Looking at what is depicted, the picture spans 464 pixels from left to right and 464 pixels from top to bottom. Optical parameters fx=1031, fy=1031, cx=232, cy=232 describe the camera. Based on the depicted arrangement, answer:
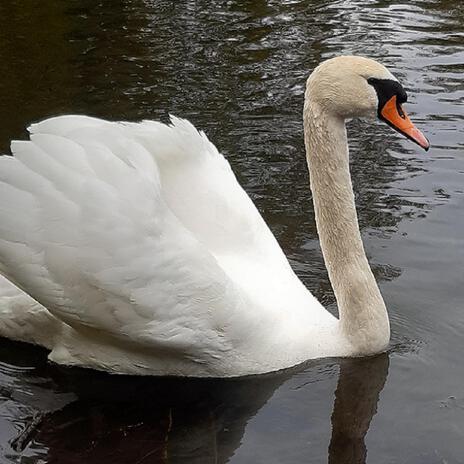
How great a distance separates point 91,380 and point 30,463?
0.73 metres

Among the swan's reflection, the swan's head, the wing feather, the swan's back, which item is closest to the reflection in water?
the swan's reflection

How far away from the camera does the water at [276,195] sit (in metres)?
4.77

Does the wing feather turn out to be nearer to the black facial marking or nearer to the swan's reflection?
the swan's reflection

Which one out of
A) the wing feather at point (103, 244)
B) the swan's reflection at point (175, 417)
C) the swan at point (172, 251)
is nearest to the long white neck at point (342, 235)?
the swan at point (172, 251)

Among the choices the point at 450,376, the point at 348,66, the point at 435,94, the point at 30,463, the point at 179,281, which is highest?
the point at 348,66

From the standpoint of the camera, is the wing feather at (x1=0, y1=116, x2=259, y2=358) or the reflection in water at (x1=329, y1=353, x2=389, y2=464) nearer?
the wing feather at (x1=0, y1=116, x2=259, y2=358)

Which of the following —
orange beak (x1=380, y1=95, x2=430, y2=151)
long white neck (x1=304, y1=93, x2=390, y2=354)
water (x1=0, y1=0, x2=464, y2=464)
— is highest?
orange beak (x1=380, y1=95, x2=430, y2=151)

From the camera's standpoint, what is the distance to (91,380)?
5191mm

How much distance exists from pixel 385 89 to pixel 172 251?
4.54 ft

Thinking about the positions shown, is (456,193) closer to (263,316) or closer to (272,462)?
(263,316)

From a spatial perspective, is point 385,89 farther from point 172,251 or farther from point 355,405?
point 355,405

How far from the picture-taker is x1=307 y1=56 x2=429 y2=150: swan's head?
5.03 metres

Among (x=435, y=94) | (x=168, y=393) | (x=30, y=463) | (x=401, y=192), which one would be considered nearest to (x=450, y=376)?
(x=168, y=393)

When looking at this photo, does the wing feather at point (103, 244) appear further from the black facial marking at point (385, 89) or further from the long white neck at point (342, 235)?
the black facial marking at point (385, 89)
